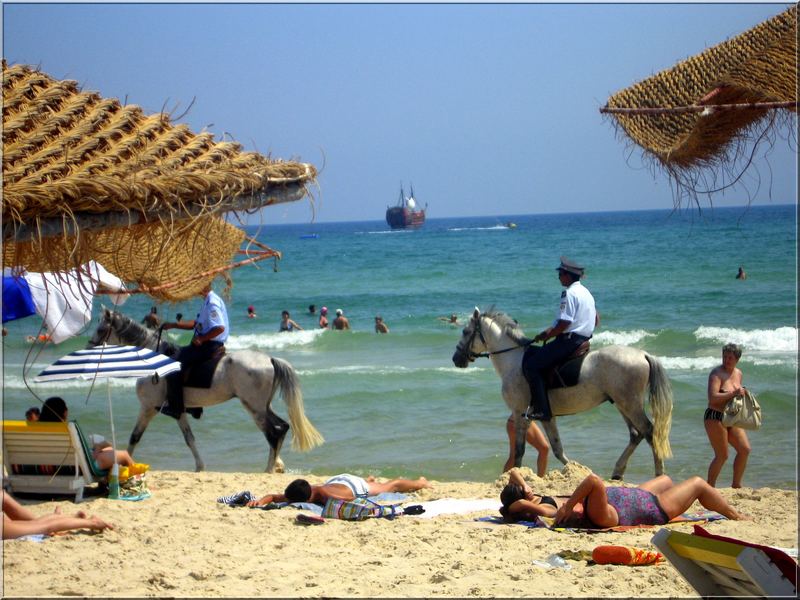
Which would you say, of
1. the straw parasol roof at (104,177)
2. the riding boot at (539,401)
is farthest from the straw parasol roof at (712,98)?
the riding boot at (539,401)

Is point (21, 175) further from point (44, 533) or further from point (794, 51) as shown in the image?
point (44, 533)

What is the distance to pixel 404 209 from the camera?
375 feet

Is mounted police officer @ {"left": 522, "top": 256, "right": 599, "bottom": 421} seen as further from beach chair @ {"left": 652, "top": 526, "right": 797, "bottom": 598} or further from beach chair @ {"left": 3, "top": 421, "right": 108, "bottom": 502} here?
beach chair @ {"left": 652, "top": 526, "right": 797, "bottom": 598}

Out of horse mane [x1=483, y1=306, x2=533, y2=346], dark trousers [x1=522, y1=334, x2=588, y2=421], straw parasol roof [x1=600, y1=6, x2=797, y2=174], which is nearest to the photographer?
straw parasol roof [x1=600, y1=6, x2=797, y2=174]

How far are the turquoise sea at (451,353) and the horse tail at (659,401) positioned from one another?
120cm

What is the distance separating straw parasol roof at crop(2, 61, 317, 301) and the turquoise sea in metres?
0.35

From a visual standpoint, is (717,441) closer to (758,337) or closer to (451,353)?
(451,353)

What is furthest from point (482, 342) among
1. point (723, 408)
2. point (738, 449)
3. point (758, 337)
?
point (758, 337)

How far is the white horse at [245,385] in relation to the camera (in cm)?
1078

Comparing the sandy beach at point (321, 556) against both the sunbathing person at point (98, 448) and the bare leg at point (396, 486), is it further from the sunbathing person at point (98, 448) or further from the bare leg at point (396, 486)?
the bare leg at point (396, 486)

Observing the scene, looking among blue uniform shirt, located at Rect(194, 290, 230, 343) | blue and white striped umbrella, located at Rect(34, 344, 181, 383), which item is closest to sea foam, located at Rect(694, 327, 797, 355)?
blue uniform shirt, located at Rect(194, 290, 230, 343)

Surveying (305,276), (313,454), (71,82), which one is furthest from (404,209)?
(71,82)

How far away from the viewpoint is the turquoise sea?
12.2 meters

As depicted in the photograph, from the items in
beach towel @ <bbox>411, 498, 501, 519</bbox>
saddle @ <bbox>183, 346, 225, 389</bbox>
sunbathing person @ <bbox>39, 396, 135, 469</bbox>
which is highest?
saddle @ <bbox>183, 346, 225, 389</bbox>
